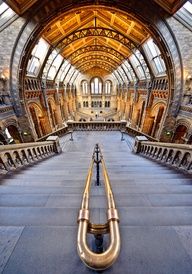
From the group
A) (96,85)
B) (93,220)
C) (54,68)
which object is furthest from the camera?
(96,85)

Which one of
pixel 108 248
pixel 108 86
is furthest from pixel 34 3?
pixel 108 86

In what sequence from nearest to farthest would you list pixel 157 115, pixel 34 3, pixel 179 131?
pixel 34 3 → pixel 179 131 → pixel 157 115

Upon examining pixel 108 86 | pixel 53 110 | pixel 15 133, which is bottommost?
pixel 53 110

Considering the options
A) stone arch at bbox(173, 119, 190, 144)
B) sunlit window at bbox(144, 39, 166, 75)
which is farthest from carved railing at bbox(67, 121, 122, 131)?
Result: sunlit window at bbox(144, 39, 166, 75)

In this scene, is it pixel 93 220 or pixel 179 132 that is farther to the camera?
pixel 179 132

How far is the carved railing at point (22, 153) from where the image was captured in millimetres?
5191

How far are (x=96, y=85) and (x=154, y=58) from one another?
1166 inches

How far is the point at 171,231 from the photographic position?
206 cm

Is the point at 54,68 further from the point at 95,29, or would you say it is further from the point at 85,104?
the point at 85,104

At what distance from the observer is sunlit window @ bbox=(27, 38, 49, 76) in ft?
51.3

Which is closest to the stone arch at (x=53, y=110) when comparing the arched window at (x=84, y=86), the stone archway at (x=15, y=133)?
the stone archway at (x=15, y=133)

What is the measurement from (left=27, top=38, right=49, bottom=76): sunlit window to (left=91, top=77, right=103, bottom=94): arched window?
2862 cm

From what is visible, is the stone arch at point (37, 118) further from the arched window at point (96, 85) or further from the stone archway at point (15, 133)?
the arched window at point (96, 85)

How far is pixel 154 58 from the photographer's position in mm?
16375
